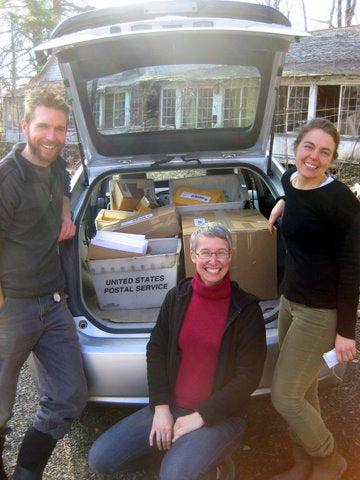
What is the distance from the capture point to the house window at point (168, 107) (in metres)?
3.41

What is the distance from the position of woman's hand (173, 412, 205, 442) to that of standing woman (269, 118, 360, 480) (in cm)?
35

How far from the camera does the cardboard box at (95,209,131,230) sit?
3491 mm

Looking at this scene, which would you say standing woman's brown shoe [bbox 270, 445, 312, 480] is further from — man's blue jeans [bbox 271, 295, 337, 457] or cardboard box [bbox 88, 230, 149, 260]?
cardboard box [bbox 88, 230, 149, 260]

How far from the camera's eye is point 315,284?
6.69ft

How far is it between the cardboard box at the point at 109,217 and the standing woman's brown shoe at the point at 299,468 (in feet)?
6.23

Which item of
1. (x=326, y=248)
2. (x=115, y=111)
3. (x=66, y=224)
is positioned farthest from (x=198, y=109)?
(x=326, y=248)

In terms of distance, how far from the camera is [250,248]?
9.43 feet

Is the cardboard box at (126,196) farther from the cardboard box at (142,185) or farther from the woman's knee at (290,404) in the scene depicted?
the woman's knee at (290,404)

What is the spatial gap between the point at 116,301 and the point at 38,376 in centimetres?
69

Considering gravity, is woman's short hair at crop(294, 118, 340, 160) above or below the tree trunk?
below

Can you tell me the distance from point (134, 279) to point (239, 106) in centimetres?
150

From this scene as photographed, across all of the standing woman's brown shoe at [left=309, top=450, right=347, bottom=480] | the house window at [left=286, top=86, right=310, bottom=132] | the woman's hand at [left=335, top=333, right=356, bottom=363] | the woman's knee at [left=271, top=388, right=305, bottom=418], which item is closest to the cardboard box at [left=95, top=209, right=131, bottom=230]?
the woman's knee at [left=271, top=388, right=305, bottom=418]

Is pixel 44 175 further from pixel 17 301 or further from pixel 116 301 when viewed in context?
pixel 116 301

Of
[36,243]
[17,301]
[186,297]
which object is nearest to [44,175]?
[36,243]
